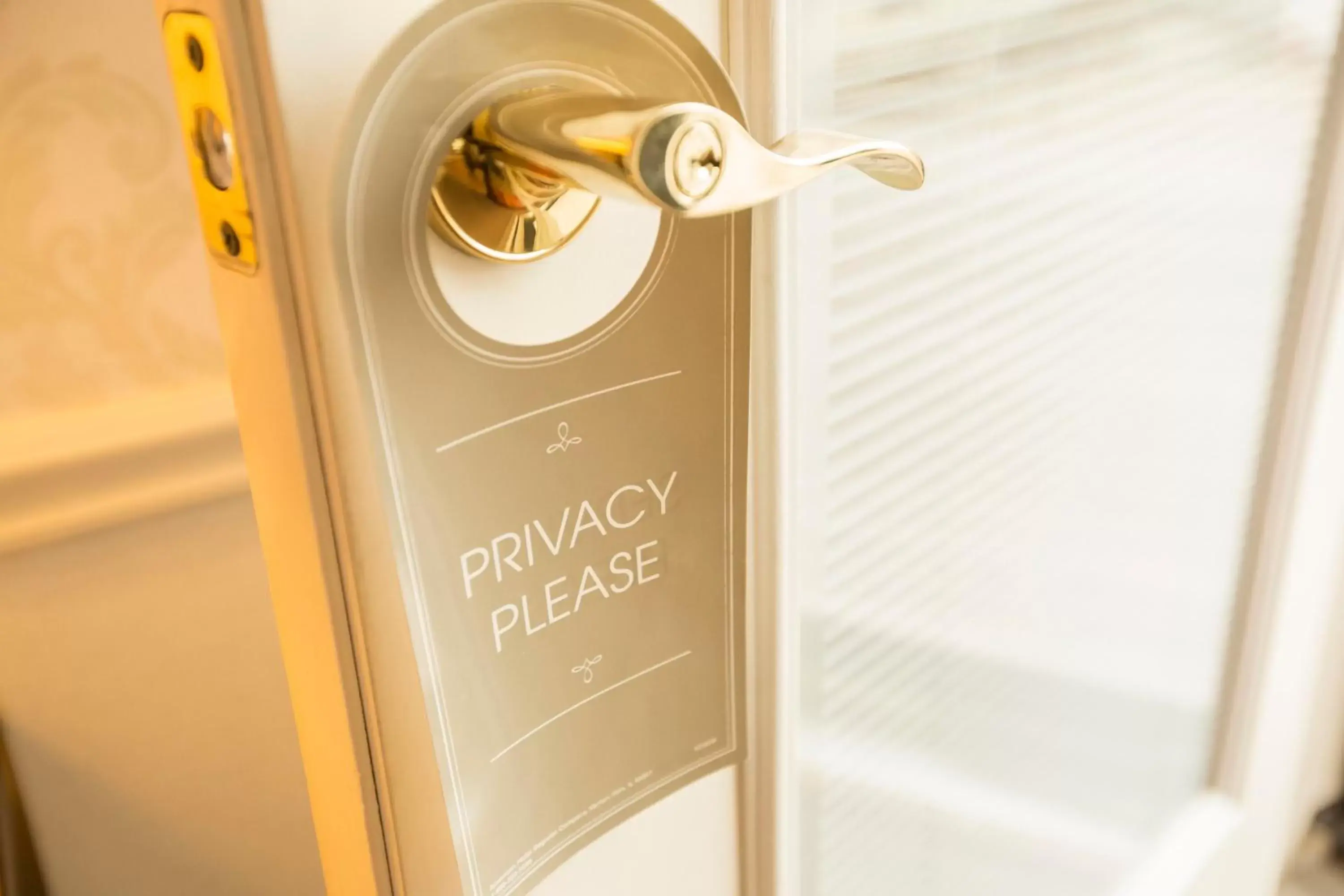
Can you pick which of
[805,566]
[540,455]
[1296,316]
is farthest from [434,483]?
[1296,316]

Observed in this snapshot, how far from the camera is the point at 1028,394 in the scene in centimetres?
43

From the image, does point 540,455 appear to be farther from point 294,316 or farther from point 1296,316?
point 1296,316

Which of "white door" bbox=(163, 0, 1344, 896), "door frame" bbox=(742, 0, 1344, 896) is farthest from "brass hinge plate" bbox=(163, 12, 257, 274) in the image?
"door frame" bbox=(742, 0, 1344, 896)

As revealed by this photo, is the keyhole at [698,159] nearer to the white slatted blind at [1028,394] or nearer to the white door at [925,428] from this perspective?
the white door at [925,428]

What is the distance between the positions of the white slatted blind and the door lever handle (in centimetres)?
10

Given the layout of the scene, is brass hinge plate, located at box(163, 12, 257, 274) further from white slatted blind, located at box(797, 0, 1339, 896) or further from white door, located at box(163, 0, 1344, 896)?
white slatted blind, located at box(797, 0, 1339, 896)

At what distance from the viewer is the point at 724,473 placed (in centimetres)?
28

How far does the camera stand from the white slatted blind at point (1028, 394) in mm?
345

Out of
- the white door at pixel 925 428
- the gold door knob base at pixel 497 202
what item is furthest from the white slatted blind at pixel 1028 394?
the gold door knob base at pixel 497 202

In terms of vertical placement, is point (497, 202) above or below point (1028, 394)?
above

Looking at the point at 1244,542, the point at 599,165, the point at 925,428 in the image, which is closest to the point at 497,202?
the point at 599,165

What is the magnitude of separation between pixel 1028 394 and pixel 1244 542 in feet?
1.20

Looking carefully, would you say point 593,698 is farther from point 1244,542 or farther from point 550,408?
point 1244,542

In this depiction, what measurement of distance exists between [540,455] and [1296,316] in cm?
57
